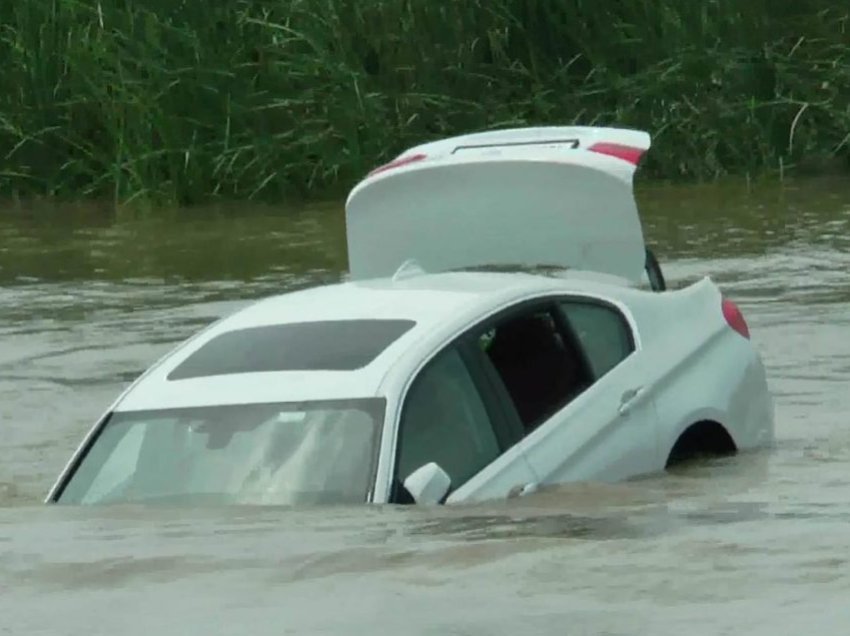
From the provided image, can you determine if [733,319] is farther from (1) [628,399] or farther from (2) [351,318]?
(2) [351,318]

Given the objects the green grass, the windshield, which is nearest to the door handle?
the windshield

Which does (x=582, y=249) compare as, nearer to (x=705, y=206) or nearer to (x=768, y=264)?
(x=768, y=264)

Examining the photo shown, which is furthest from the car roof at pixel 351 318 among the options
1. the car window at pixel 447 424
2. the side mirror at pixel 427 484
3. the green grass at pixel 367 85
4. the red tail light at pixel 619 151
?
the green grass at pixel 367 85

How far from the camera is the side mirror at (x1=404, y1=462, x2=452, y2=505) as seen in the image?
7.72m

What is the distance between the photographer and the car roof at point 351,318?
827 cm

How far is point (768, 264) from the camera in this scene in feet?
54.8

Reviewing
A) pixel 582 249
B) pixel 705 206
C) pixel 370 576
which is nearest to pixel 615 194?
pixel 582 249

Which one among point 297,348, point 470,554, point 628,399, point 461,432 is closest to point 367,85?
point 628,399

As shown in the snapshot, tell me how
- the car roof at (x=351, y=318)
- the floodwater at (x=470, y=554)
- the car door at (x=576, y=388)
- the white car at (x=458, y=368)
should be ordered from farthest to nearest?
the car door at (x=576, y=388)
the car roof at (x=351, y=318)
the white car at (x=458, y=368)
the floodwater at (x=470, y=554)

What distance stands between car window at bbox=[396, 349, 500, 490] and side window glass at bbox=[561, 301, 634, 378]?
2.52 feet

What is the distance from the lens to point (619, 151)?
10617mm

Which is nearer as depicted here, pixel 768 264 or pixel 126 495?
pixel 126 495

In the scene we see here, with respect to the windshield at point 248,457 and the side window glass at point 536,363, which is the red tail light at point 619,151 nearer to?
the side window glass at point 536,363

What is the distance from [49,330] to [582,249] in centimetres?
562
